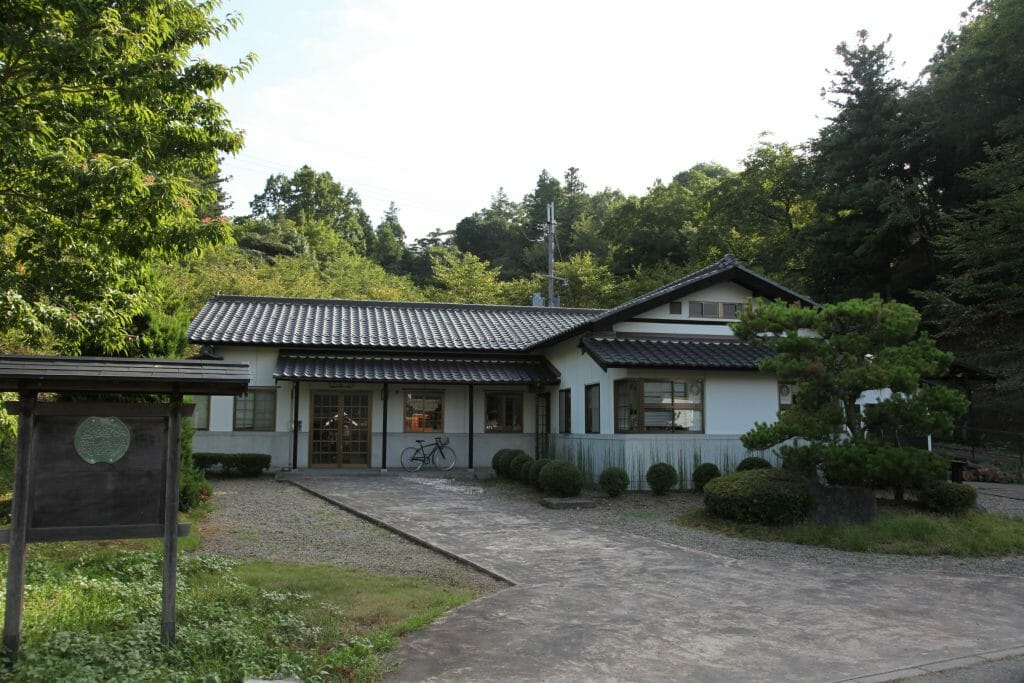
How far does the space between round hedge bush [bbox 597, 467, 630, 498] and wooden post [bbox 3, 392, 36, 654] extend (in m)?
10.3

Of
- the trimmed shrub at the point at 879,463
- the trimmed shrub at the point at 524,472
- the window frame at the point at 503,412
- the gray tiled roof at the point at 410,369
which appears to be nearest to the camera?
the trimmed shrub at the point at 879,463

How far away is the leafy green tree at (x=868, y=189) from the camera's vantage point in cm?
2564

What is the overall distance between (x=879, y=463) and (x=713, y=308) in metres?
7.04

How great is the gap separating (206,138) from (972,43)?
24049 mm

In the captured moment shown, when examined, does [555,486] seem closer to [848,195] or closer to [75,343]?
[75,343]

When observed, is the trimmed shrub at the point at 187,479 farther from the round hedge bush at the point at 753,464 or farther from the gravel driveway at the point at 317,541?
the round hedge bush at the point at 753,464

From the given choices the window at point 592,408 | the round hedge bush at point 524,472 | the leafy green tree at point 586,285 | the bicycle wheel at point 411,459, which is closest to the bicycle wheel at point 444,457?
the bicycle wheel at point 411,459

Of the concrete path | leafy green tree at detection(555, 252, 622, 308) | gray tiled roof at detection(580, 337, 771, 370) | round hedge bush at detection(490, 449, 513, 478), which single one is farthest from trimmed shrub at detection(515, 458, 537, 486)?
A: leafy green tree at detection(555, 252, 622, 308)

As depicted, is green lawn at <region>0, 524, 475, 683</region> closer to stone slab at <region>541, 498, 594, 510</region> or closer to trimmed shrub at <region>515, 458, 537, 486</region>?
stone slab at <region>541, 498, 594, 510</region>

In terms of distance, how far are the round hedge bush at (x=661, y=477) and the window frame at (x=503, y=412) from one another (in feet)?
22.0

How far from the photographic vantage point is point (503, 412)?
67.3 ft

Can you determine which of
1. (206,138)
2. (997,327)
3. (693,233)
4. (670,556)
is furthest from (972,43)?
(206,138)

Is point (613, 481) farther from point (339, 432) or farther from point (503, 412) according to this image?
point (339, 432)

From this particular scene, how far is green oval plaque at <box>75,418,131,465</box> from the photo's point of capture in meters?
5.29
